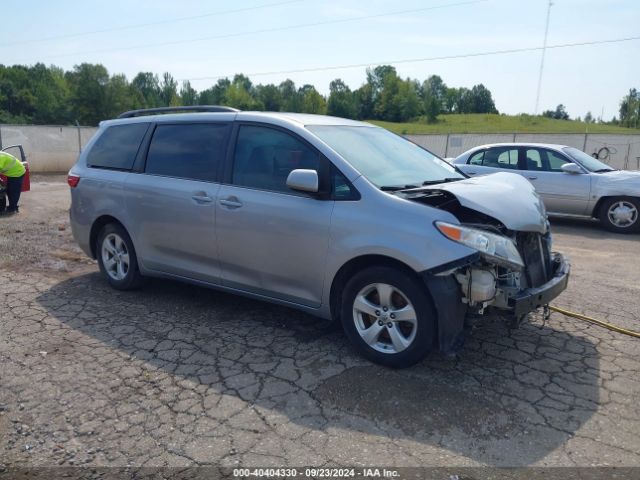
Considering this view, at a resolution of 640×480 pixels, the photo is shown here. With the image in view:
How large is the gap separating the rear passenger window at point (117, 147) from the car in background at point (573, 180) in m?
6.25

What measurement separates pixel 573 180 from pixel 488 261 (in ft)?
24.6

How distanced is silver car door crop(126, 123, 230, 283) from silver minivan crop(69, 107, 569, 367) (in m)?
0.01

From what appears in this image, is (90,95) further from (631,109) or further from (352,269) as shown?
(352,269)

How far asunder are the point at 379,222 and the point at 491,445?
1.59 metres

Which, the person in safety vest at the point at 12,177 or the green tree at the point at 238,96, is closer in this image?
the person in safety vest at the point at 12,177

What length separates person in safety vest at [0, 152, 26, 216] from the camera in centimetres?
1035

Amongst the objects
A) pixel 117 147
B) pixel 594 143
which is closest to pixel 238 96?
pixel 594 143

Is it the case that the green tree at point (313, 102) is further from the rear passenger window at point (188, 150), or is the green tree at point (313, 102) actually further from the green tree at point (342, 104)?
the rear passenger window at point (188, 150)

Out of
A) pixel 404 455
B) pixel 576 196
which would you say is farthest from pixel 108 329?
pixel 576 196

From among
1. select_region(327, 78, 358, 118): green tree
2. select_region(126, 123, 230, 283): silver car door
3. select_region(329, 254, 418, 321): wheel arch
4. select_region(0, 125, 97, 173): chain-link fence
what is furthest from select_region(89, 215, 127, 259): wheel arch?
select_region(327, 78, 358, 118): green tree

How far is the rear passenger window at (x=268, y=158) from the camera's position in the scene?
424 centimetres

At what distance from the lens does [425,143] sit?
2567 centimetres

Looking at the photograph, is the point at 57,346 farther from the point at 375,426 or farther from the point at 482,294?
the point at 482,294

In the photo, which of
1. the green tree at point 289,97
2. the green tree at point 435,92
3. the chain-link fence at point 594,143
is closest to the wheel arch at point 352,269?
the chain-link fence at point 594,143
